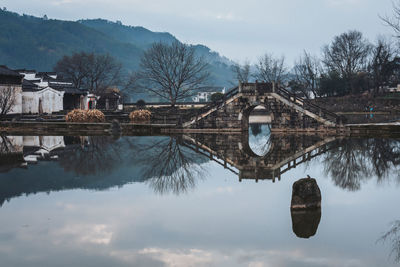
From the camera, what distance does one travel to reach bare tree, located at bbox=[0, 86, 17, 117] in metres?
49.6

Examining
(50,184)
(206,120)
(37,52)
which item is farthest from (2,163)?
(37,52)

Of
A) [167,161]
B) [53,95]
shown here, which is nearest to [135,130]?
[167,161]

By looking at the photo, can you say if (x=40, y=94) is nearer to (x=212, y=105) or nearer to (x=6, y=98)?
(x=6, y=98)

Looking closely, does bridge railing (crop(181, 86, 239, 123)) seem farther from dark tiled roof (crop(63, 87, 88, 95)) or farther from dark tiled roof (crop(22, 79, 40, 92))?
dark tiled roof (crop(22, 79, 40, 92))

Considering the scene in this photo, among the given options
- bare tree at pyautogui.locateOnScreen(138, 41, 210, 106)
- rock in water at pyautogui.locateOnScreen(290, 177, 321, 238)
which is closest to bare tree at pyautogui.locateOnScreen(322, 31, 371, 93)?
bare tree at pyautogui.locateOnScreen(138, 41, 210, 106)

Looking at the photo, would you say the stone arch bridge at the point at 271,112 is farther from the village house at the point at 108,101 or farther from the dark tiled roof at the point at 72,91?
the village house at the point at 108,101

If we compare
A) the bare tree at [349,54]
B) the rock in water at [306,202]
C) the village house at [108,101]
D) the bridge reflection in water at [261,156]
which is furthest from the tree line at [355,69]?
the rock in water at [306,202]

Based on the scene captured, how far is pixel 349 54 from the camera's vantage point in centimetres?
8006

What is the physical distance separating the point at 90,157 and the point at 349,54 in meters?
64.4

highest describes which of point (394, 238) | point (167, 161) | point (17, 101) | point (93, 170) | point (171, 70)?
point (171, 70)

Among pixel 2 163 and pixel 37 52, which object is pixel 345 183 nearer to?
pixel 2 163

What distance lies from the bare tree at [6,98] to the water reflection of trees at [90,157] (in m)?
20.4

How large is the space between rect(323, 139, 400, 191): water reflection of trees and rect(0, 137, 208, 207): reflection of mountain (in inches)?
230

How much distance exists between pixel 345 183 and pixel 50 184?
10708 millimetres
